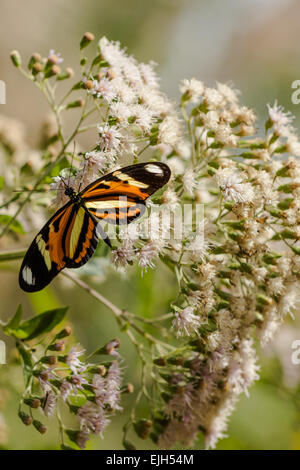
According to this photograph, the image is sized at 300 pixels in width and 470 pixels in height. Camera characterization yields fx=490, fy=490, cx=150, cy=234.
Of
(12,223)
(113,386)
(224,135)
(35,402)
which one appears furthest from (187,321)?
(12,223)

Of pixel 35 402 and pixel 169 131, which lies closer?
pixel 35 402

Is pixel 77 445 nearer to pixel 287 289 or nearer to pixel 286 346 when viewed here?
pixel 287 289

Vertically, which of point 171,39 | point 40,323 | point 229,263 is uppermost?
point 171,39

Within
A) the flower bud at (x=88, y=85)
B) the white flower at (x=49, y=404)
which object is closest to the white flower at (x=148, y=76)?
the flower bud at (x=88, y=85)

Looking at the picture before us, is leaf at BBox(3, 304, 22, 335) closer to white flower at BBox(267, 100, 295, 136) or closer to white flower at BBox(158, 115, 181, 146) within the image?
white flower at BBox(158, 115, 181, 146)

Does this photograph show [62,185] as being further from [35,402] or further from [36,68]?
[35,402]

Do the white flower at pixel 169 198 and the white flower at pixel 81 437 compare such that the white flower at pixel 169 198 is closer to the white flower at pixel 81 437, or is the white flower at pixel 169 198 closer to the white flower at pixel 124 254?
the white flower at pixel 124 254
